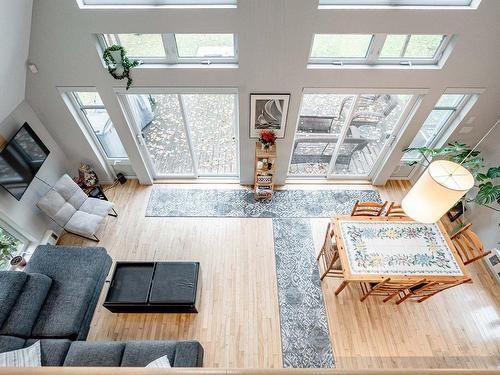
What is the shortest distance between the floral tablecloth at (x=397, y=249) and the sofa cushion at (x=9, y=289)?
3881 mm

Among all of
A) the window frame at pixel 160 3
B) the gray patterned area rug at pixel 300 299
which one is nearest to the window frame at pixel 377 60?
the window frame at pixel 160 3

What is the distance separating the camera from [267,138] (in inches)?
179

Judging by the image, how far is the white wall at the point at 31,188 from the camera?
388 centimetres

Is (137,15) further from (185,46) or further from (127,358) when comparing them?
(127,358)

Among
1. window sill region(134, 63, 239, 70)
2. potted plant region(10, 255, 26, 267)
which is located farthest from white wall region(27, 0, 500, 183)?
potted plant region(10, 255, 26, 267)

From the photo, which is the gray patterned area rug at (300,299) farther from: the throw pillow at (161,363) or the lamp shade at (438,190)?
the lamp shade at (438,190)

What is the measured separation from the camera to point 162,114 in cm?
486

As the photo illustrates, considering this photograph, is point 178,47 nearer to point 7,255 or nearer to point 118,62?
point 118,62

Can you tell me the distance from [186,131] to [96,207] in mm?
1874

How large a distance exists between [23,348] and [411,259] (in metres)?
4.43

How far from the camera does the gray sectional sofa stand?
312 cm

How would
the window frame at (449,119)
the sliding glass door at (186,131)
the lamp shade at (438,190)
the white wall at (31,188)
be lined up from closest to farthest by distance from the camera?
the lamp shade at (438,190)
the white wall at (31,188)
the window frame at (449,119)
the sliding glass door at (186,131)

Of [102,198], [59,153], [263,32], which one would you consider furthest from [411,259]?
[59,153]

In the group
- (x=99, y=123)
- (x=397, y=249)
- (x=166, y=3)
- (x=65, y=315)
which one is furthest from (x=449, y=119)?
(x=65, y=315)
